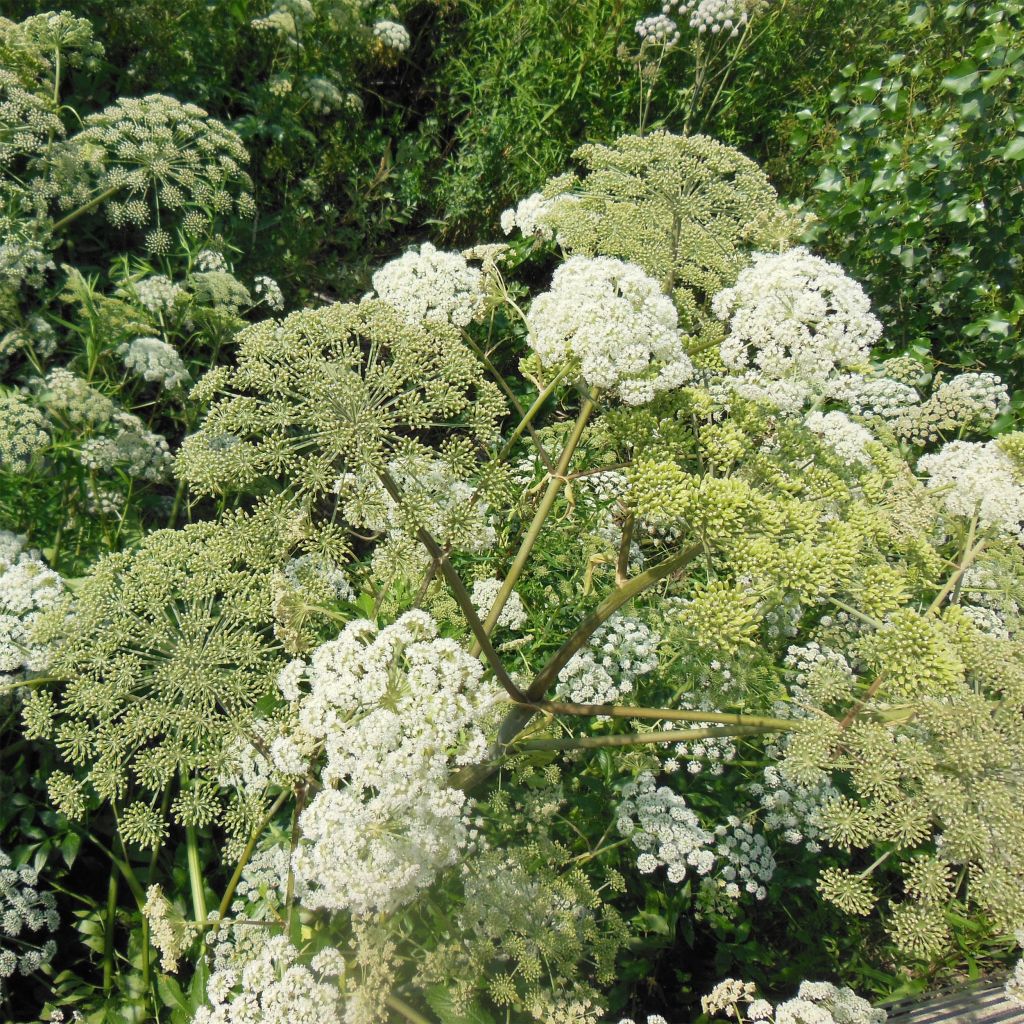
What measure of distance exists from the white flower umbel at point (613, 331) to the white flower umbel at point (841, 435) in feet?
2.86

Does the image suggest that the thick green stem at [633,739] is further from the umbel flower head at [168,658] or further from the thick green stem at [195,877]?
the thick green stem at [195,877]

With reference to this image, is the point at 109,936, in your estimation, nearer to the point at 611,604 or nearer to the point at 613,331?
the point at 611,604

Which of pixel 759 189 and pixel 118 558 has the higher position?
pixel 759 189

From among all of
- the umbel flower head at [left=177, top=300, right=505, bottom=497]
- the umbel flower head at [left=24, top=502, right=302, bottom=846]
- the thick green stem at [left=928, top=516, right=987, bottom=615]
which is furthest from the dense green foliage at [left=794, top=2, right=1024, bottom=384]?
the umbel flower head at [left=24, top=502, right=302, bottom=846]

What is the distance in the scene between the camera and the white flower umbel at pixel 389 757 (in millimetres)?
2135

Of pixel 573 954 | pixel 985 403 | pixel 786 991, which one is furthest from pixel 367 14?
pixel 786 991

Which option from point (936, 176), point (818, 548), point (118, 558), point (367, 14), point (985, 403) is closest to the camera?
point (818, 548)

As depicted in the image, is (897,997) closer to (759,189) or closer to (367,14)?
(759,189)

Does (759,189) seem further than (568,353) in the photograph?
Yes

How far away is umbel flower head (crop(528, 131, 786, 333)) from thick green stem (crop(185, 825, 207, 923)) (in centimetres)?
293

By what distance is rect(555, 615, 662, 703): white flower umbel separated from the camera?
3.58 m

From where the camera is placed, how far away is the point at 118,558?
2781 mm

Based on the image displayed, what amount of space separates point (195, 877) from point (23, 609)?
1340mm

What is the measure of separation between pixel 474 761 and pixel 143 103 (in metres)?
4.16
